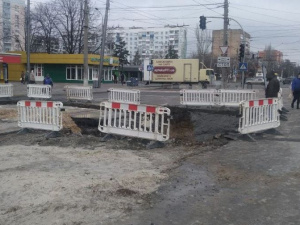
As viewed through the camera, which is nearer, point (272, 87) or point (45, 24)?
point (272, 87)

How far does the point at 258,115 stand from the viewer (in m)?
9.88

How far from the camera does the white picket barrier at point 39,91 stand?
2334 centimetres

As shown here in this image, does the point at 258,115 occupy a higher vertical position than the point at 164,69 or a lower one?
lower

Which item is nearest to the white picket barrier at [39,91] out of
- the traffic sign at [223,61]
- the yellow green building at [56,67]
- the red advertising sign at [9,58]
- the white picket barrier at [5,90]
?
the white picket barrier at [5,90]

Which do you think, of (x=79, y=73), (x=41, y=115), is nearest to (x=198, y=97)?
(x=41, y=115)

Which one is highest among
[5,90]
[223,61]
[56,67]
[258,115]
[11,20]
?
[11,20]

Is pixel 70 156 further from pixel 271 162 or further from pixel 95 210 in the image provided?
pixel 271 162

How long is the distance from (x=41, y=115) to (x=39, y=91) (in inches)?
555

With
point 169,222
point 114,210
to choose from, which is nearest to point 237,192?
point 169,222

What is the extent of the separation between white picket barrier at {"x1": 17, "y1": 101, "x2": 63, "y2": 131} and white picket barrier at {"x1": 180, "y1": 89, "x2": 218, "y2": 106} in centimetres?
982

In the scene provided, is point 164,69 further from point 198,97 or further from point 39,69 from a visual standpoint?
point 198,97

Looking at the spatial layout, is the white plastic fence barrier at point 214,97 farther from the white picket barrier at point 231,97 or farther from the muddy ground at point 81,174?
the muddy ground at point 81,174

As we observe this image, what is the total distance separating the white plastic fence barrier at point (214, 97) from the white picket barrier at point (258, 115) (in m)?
7.13

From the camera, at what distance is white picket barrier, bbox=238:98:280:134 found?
9386 mm
